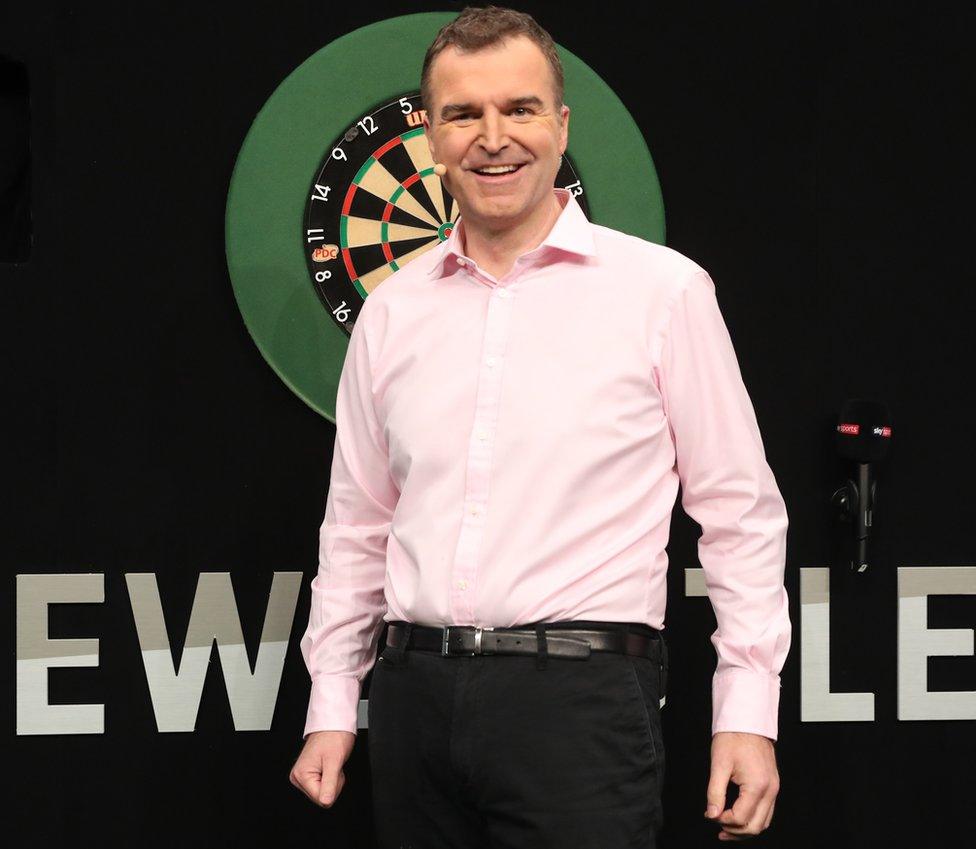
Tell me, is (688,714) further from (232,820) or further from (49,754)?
(49,754)

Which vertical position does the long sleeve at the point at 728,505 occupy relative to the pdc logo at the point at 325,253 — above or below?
below

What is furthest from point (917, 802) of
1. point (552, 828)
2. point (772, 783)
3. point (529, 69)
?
point (529, 69)

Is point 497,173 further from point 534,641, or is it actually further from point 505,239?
point 534,641

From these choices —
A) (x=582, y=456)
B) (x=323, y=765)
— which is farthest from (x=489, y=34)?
(x=323, y=765)

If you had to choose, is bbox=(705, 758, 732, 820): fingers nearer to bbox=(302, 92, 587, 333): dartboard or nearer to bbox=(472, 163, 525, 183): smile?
bbox=(472, 163, 525, 183): smile

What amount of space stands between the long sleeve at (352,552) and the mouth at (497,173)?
0.36 metres

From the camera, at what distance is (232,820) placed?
286 centimetres

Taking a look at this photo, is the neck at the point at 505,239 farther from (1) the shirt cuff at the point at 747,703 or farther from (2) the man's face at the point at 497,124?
(1) the shirt cuff at the point at 747,703

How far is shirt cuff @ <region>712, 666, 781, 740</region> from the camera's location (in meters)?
1.97

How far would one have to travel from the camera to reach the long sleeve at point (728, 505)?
1994mm

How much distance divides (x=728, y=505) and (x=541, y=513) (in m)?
0.29

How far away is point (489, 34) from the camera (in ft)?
6.93

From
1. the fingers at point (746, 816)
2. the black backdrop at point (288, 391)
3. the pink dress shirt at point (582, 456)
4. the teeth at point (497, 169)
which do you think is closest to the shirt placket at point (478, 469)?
the pink dress shirt at point (582, 456)

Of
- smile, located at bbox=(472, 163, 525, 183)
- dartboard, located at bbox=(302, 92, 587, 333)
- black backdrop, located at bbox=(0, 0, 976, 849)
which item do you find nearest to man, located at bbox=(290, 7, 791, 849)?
smile, located at bbox=(472, 163, 525, 183)
